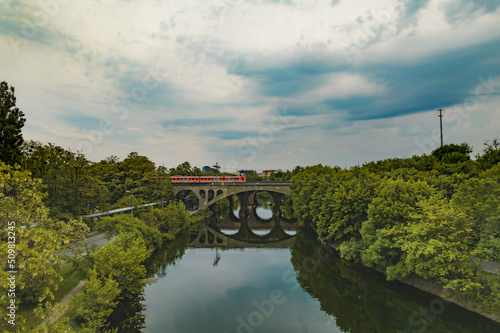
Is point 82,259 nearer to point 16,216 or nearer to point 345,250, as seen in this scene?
point 16,216

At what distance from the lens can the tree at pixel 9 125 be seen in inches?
1199

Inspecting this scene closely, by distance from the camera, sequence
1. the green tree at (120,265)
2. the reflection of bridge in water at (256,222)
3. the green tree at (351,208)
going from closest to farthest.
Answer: the green tree at (120,265)
the green tree at (351,208)
the reflection of bridge in water at (256,222)

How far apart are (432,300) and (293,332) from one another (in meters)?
15.5

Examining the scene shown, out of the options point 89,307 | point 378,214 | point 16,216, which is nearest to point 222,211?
point 378,214

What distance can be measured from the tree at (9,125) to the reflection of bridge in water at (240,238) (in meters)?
33.1

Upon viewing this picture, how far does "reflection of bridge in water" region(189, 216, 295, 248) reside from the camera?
5712cm

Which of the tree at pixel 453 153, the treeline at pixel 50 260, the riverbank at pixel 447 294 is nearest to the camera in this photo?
the treeline at pixel 50 260

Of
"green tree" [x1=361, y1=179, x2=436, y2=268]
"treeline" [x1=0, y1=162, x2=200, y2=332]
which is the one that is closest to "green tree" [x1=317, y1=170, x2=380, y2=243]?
"green tree" [x1=361, y1=179, x2=436, y2=268]

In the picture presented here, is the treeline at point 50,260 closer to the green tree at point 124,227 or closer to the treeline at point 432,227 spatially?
the green tree at point 124,227

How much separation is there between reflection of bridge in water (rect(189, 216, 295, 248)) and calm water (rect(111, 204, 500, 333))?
8471 mm

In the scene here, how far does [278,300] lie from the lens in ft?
101

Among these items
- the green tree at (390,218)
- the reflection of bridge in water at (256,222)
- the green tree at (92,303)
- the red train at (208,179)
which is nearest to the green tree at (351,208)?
the green tree at (390,218)

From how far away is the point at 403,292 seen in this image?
103 ft

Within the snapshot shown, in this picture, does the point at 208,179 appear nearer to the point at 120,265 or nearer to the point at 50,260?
the point at 120,265
